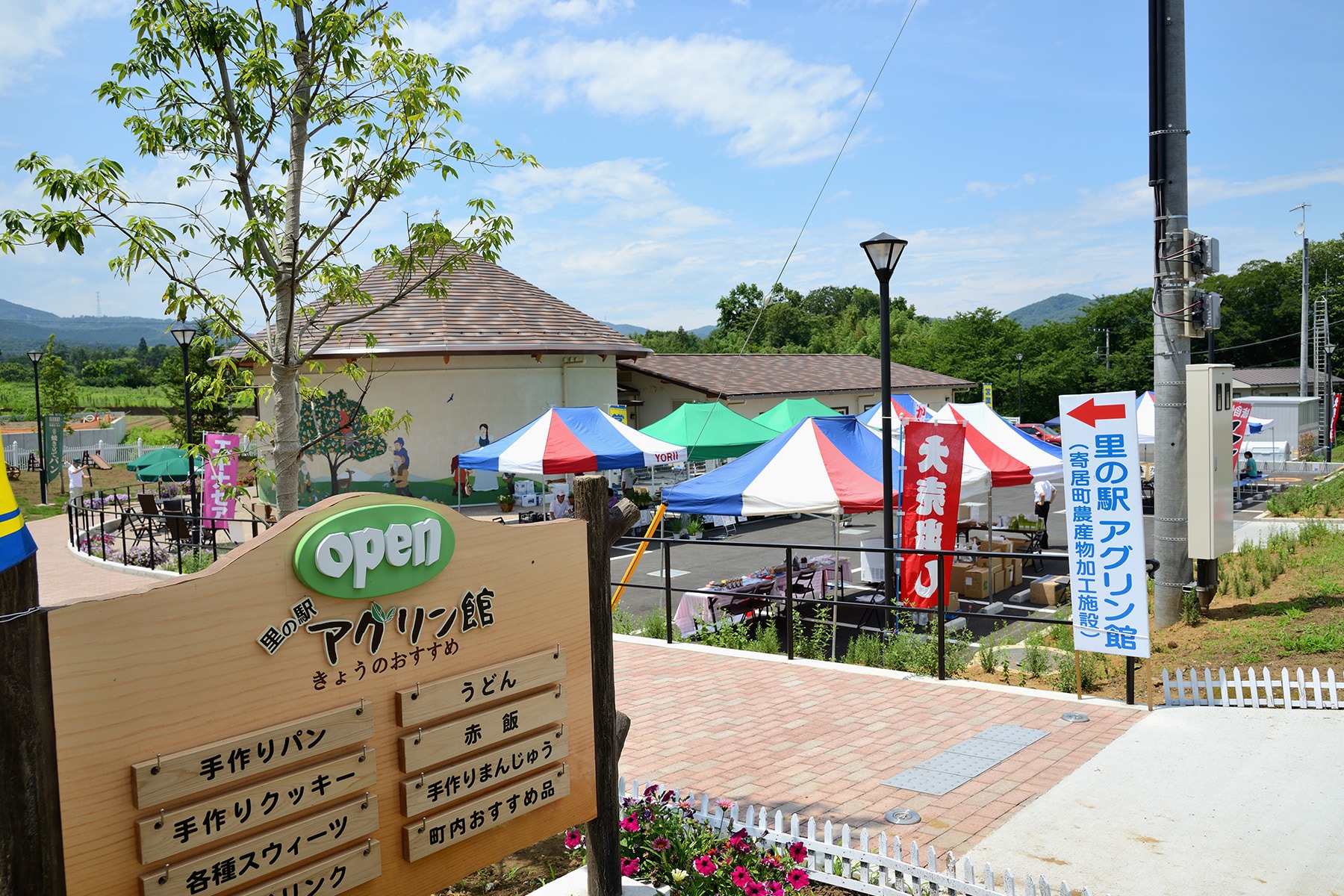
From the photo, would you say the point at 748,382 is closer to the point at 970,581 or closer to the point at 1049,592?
the point at 970,581

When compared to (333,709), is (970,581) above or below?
below

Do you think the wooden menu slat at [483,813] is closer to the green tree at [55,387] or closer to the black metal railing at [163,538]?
the black metal railing at [163,538]

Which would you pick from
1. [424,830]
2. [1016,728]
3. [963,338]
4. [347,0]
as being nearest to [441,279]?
[347,0]

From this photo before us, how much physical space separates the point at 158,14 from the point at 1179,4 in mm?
8959

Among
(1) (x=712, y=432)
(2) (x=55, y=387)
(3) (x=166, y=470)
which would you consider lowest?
(3) (x=166, y=470)

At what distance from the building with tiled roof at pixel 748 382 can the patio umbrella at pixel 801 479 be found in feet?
55.9

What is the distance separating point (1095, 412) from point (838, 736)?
3.17 meters

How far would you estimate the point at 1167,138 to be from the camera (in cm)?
895

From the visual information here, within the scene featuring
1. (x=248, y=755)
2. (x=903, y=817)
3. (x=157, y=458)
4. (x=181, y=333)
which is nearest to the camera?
(x=248, y=755)

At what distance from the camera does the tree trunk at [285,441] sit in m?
5.46

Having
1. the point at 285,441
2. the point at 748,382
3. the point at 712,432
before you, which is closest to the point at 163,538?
the point at 712,432

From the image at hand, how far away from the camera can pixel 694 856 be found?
170 inches

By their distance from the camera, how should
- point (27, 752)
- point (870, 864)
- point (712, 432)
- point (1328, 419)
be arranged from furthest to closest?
point (1328, 419)
point (712, 432)
point (870, 864)
point (27, 752)

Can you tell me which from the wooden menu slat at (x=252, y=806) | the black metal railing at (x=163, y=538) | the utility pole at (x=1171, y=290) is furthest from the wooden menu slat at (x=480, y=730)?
the black metal railing at (x=163, y=538)
